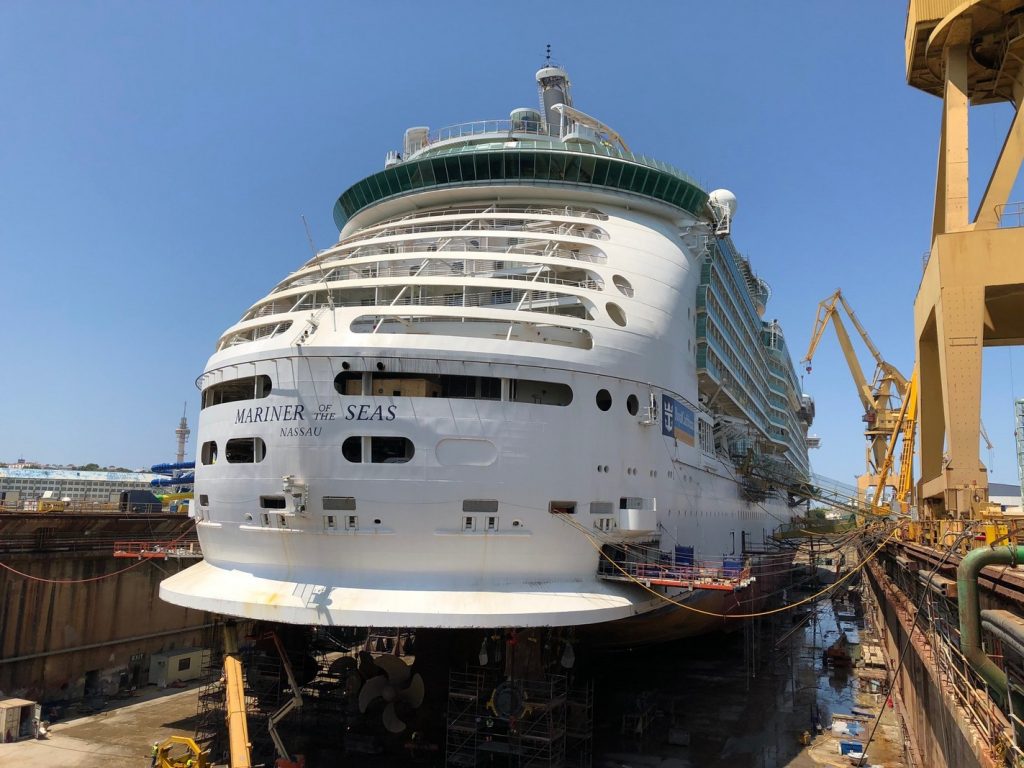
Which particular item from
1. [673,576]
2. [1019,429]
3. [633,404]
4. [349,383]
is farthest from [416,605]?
[1019,429]

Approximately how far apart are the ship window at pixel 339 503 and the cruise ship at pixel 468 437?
0.10ft

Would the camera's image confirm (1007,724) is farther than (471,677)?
No

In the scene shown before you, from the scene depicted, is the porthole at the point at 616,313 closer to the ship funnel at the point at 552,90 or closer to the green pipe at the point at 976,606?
the green pipe at the point at 976,606

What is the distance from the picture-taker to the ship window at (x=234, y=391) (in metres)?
15.5

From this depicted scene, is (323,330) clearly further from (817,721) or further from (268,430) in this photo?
(817,721)

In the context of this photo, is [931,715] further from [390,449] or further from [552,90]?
[552,90]

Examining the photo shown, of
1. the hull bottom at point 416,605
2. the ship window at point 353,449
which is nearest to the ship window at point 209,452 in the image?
the hull bottom at point 416,605

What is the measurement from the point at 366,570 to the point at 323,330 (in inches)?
195

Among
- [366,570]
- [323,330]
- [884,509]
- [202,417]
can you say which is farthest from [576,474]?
[884,509]

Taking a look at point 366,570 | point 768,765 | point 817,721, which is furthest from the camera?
point 817,721

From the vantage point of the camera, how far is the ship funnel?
1109 inches

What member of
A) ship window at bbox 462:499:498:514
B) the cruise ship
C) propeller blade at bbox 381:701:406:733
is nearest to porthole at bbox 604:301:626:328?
the cruise ship

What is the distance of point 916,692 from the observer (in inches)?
594

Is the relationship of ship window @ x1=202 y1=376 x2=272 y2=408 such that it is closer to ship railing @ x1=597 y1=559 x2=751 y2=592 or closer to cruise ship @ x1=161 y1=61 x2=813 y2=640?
cruise ship @ x1=161 y1=61 x2=813 y2=640
